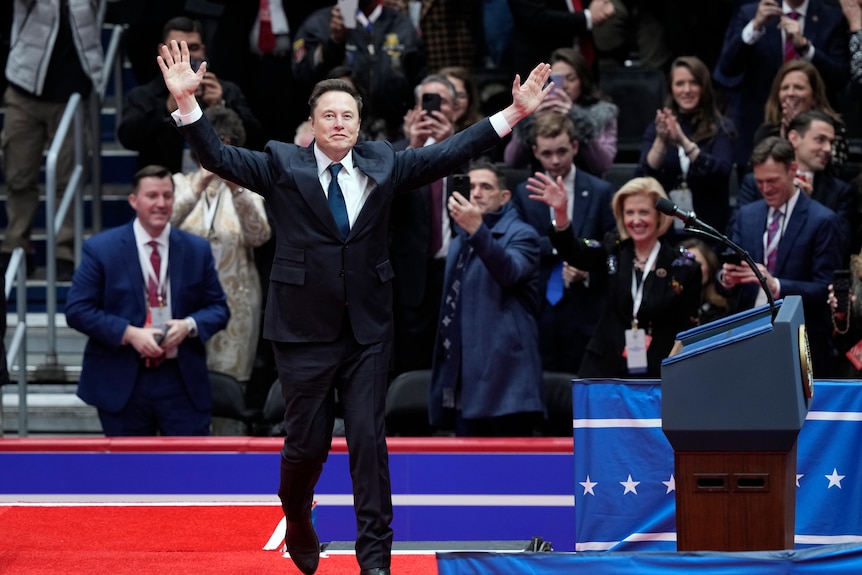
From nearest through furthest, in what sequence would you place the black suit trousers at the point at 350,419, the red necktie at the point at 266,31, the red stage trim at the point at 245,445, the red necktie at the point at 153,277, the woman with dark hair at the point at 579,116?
the black suit trousers at the point at 350,419 → the red stage trim at the point at 245,445 → the red necktie at the point at 153,277 → the woman with dark hair at the point at 579,116 → the red necktie at the point at 266,31

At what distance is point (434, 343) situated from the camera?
7.81 meters

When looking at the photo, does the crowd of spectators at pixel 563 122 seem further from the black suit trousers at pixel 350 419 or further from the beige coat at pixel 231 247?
the black suit trousers at pixel 350 419

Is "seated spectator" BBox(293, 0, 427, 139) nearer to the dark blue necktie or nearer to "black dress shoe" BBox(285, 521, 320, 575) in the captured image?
the dark blue necktie

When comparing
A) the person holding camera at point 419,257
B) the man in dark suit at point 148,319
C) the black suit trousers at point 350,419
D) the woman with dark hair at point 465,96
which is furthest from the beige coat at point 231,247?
the black suit trousers at point 350,419

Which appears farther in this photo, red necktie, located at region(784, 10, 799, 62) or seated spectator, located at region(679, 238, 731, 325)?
red necktie, located at region(784, 10, 799, 62)

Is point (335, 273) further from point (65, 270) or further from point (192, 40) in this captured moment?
point (65, 270)

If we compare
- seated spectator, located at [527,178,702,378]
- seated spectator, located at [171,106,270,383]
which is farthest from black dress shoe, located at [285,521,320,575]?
seated spectator, located at [171,106,270,383]

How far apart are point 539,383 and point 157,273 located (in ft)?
6.90

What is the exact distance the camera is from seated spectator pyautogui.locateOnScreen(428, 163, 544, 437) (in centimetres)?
702

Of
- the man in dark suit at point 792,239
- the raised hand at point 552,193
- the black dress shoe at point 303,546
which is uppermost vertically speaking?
the raised hand at point 552,193

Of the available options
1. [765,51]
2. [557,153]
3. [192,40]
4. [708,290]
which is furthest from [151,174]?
[765,51]

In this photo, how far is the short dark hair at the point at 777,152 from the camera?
23.4 ft

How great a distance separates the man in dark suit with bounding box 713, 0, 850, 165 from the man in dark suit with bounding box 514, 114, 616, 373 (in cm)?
156

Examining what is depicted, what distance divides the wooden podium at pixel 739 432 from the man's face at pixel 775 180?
295cm
